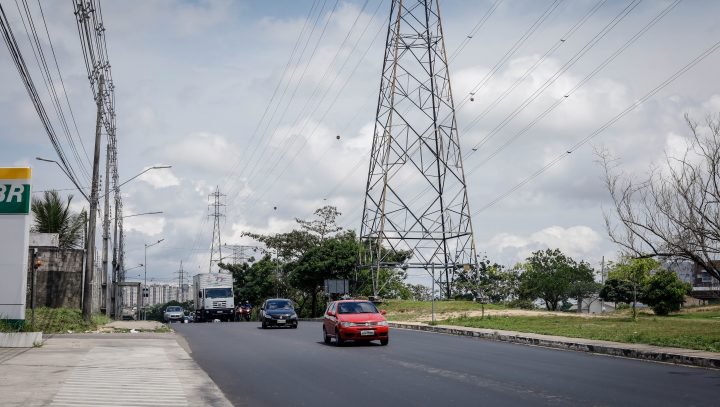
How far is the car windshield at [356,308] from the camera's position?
87.2 feet

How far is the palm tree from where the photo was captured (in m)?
45.6

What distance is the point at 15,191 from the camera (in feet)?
78.4

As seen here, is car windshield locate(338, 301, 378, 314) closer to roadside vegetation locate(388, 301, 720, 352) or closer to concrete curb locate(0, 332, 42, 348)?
roadside vegetation locate(388, 301, 720, 352)

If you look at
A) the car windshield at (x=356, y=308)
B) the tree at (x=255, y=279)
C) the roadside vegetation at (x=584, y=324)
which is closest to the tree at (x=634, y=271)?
the roadside vegetation at (x=584, y=324)

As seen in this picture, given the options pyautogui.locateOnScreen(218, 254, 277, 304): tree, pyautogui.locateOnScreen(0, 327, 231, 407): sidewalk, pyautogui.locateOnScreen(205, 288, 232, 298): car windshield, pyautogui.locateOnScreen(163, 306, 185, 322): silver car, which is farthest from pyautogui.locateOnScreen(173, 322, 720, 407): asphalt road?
pyautogui.locateOnScreen(218, 254, 277, 304): tree

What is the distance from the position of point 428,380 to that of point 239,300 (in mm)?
82565

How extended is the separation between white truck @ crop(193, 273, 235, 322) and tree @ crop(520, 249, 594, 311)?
2440 cm

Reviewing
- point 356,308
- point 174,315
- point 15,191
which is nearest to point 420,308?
point 356,308

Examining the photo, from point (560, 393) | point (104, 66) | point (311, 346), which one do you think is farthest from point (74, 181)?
point (560, 393)

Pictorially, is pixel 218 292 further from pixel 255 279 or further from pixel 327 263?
pixel 255 279

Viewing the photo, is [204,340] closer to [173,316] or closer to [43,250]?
[43,250]

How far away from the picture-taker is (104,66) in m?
40.4

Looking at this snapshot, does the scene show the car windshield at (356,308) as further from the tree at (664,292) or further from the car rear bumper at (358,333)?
the tree at (664,292)

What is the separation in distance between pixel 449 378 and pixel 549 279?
54.2 m
